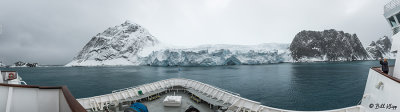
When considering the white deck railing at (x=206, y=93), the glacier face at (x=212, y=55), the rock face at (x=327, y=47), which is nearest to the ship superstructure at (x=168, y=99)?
the white deck railing at (x=206, y=93)

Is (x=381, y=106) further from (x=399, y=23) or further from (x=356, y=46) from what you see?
(x=356, y=46)

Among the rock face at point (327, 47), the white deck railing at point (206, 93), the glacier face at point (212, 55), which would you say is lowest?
the white deck railing at point (206, 93)

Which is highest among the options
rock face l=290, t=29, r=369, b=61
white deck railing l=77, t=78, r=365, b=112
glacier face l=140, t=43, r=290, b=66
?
rock face l=290, t=29, r=369, b=61

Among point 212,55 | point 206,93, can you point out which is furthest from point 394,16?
point 212,55

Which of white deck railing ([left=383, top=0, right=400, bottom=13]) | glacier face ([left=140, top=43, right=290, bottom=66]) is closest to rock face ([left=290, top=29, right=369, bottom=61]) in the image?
glacier face ([left=140, top=43, right=290, bottom=66])

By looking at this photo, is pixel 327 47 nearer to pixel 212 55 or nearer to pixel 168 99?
pixel 212 55

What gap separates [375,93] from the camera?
283 inches

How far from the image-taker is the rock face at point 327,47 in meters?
162

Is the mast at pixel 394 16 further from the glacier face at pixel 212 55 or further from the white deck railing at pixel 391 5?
the glacier face at pixel 212 55

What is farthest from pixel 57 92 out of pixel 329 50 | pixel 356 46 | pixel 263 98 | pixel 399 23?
pixel 356 46

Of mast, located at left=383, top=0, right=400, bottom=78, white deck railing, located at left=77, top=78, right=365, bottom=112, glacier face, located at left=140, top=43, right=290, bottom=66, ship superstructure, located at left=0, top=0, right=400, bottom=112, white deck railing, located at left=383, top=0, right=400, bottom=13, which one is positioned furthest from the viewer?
glacier face, located at left=140, top=43, right=290, bottom=66

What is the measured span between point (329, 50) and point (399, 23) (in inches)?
7543

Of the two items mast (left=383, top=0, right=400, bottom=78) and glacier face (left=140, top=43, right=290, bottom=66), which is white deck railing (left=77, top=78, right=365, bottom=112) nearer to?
mast (left=383, top=0, right=400, bottom=78)

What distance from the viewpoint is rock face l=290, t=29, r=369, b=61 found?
162 m
